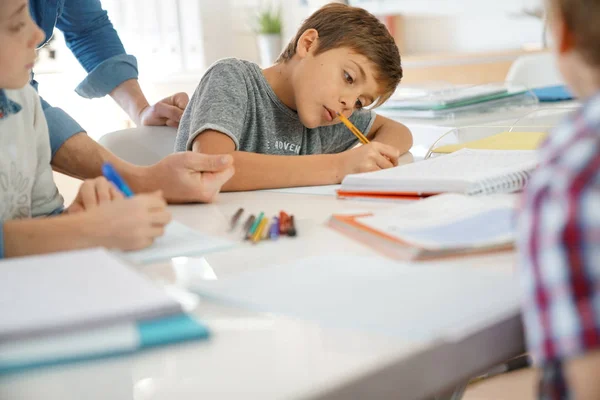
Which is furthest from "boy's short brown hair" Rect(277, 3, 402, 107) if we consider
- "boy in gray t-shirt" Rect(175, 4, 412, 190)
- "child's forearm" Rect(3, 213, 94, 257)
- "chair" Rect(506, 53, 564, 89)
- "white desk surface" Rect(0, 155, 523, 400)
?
"chair" Rect(506, 53, 564, 89)

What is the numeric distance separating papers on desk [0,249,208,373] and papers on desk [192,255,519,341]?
3.0 inches

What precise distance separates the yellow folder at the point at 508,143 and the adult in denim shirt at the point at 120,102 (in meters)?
0.51

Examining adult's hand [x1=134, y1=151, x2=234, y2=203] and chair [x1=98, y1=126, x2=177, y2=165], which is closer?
adult's hand [x1=134, y1=151, x2=234, y2=203]

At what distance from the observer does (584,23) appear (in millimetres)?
463

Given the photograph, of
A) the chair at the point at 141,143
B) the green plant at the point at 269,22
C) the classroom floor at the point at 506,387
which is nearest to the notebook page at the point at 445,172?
the chair at the point at 141,143

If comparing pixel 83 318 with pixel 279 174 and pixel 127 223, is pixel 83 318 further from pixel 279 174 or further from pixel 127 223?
pixel 279 174

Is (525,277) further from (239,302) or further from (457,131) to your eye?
(457,131)

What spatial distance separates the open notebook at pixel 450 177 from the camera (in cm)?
98

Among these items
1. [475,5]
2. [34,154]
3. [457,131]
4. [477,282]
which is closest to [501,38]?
[475,5]

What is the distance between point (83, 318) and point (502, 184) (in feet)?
2.11

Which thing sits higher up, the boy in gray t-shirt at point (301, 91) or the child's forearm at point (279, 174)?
the boy in gray t-shirt at point (301, 91)

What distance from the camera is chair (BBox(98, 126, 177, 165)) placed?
1563mm

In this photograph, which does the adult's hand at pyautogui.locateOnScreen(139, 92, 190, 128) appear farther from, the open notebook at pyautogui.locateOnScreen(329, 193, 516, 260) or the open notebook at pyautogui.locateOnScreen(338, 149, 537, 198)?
the open notebook at pyautogui.locateOnScreen(329, 193, 516, 260)

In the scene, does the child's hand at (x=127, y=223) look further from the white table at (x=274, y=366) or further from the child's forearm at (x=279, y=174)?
the child's forearm at (x=279, y=174)
